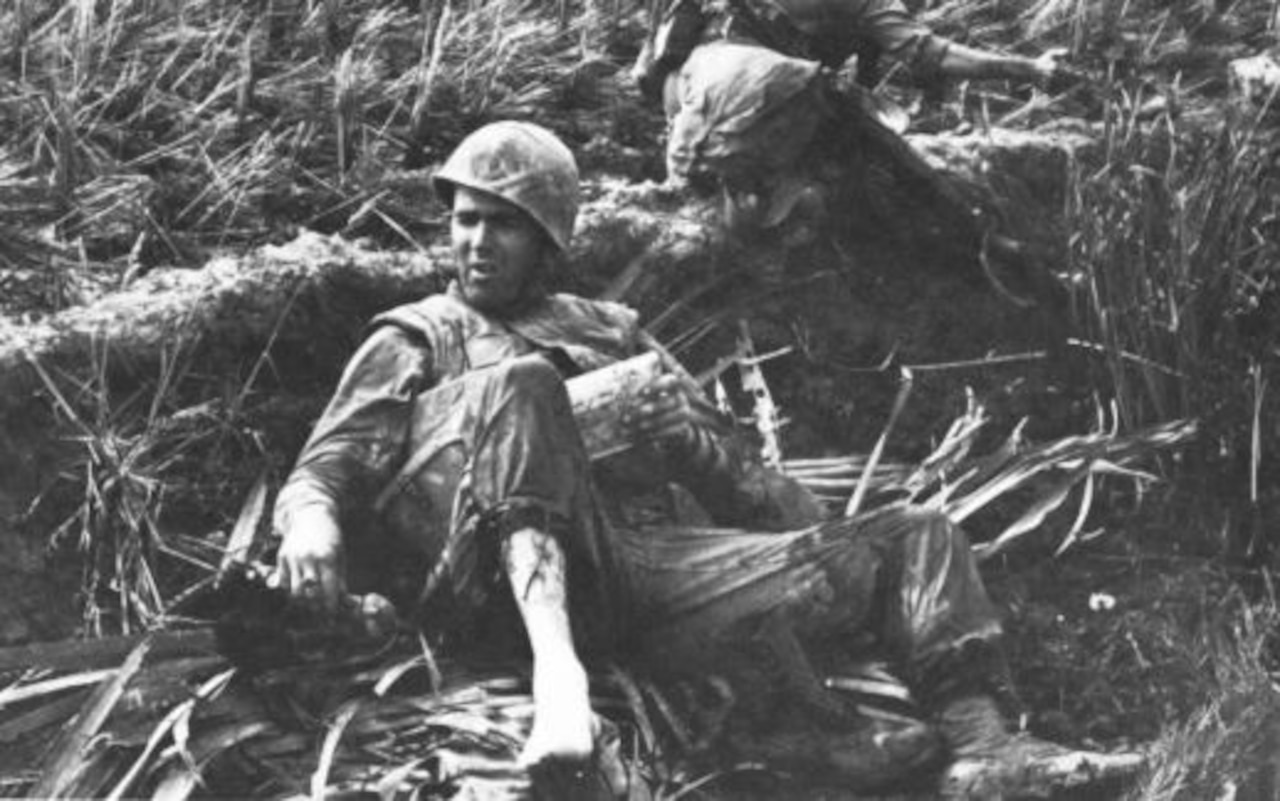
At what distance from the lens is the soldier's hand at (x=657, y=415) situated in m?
7.11

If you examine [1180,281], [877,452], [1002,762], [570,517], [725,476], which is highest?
[570,517]

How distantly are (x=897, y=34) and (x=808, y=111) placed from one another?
383mm

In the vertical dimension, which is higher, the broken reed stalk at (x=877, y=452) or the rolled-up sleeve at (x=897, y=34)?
the rolled-up sleeve at (x=897, y=34)

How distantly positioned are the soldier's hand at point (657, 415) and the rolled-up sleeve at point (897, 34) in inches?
70.5

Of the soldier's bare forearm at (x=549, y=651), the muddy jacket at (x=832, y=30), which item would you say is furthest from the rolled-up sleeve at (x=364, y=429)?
the muddy jacket at (x=832, y=30)

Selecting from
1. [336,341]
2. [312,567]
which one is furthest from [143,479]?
[312,567]

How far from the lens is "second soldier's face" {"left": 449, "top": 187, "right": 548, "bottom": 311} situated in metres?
7.18

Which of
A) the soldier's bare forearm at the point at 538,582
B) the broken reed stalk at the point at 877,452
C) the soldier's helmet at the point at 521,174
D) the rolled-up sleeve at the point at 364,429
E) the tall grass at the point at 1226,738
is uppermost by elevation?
the soldier's helmet at the point at 521,174

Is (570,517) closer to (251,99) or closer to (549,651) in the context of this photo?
(549,651)

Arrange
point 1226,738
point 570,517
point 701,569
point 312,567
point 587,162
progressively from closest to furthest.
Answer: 1. point 312,567
2. point 570,517
3. point 701,569
4. point 1226,738
5. point 587,162

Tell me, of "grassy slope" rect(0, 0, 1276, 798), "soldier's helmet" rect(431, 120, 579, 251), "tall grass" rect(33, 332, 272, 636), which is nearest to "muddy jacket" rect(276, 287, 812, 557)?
"soldier's helmet" rect(431, 120, 579, 251)

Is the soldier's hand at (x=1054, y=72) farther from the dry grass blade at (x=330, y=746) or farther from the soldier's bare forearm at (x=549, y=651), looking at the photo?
the dry grass blade at (x=330, y=746)

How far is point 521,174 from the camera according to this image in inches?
282

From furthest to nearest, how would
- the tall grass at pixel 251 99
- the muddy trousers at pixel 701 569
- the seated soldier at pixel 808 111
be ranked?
the tall grass at pixel 251 99, the seated soldier at pixel 808 111, the muddy trousers at pixel 701 569
